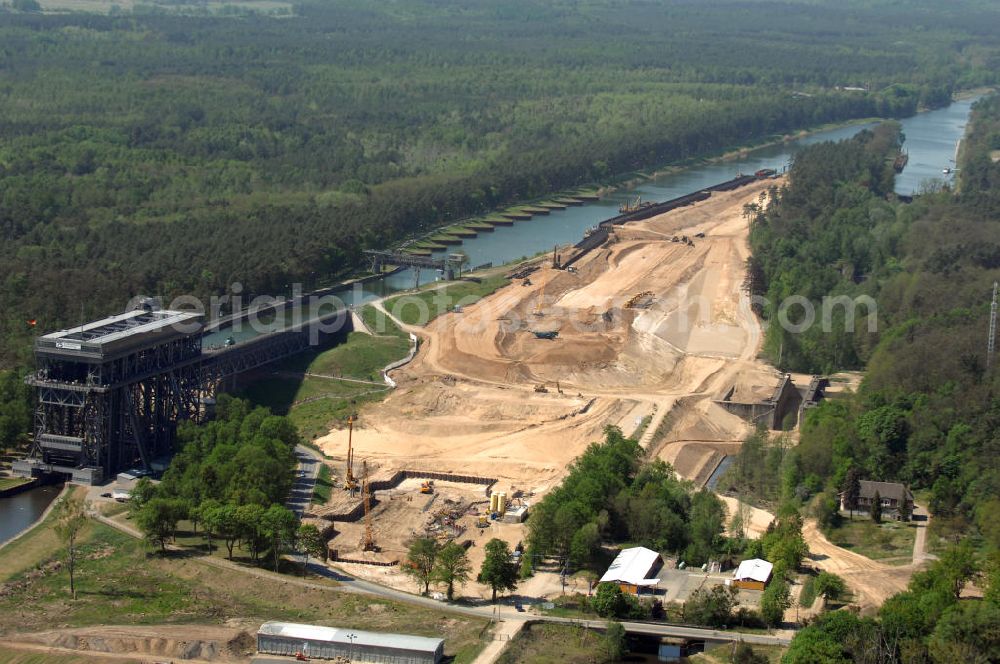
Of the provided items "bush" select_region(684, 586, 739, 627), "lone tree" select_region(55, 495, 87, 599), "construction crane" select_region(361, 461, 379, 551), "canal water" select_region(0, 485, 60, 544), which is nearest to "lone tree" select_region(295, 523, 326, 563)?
"construction crane" select_region(361, 461, 379, 551)

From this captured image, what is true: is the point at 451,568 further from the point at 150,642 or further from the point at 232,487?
the point at 232,487

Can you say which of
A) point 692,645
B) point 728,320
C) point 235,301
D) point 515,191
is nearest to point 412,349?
point 235,301

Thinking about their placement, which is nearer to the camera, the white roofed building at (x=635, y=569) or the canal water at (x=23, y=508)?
the white roofed building at (x=635, y=569)

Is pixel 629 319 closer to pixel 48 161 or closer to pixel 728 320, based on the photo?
pixel 728 320

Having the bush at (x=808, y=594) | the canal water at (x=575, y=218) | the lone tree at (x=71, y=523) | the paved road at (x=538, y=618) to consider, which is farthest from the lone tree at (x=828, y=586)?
the canal water at (x=575, y=218)

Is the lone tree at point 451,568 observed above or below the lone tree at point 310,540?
above

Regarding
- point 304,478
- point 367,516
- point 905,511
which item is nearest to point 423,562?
point 367,516

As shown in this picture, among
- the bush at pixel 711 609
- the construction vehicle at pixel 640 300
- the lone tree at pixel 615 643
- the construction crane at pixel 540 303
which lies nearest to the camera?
the lone tree at pixel 615 643

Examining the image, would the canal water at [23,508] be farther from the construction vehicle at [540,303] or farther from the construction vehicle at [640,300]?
the construction vehicle at [640,300]
